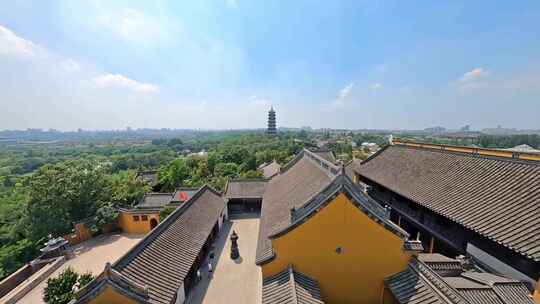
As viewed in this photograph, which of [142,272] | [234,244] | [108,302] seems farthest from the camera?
[234,244]

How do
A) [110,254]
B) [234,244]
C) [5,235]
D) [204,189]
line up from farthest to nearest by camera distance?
1. [204,189]
2. [5,235]
3. [110,254]
4. [234,244]

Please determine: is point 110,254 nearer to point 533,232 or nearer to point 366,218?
point 366,218

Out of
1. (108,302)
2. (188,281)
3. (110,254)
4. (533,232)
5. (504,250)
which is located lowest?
(110,254)

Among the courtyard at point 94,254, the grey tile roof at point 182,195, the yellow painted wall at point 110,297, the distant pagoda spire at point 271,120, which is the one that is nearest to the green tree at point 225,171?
the grey tile roof at point 182,195

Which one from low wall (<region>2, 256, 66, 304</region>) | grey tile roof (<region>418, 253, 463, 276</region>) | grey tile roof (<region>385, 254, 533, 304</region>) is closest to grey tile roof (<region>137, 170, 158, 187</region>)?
low wall (<region>2, 256, 66, 304</region>)

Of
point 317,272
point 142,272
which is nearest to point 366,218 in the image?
point 317,272
